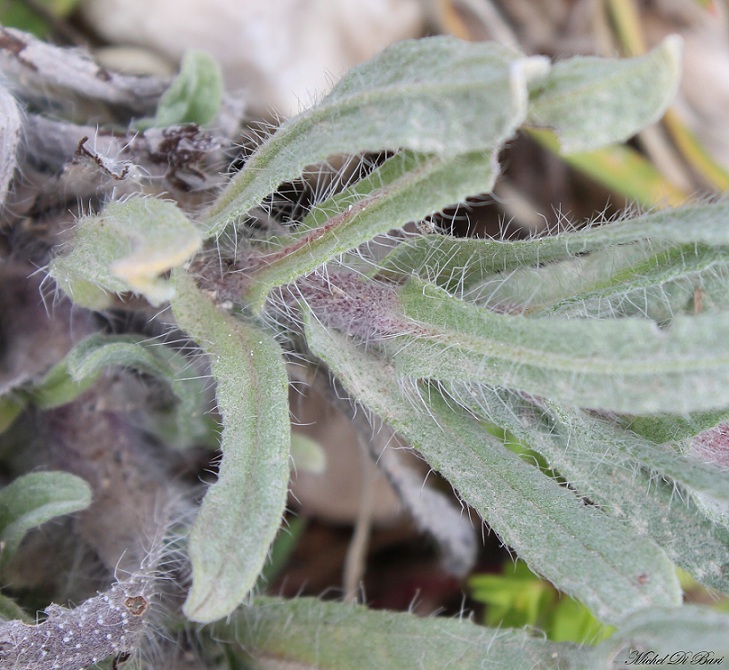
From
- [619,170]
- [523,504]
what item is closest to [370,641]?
[523,504]

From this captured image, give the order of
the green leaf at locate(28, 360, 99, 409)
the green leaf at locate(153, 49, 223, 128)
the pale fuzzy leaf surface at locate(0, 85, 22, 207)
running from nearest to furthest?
the pale fuzzy leaf surface at locate(0, 85, 22, 207)
the green leaf at locate(28, 360, 99, 409)
the green leaf at locate(153, 49, 223, 128)

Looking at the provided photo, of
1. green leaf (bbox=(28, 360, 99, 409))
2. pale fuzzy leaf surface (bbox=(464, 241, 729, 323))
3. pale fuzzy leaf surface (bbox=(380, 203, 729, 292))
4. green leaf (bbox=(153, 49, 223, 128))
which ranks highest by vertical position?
green leaf (bbox=(153, 49, 223, 128))

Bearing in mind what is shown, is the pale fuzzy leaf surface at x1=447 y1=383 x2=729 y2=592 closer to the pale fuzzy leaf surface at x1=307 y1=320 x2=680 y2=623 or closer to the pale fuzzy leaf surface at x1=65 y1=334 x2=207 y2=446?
the pale fuzzy leaf surface at x1=307 y1=320 x2=680 y2=623

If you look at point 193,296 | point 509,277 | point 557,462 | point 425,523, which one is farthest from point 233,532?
point 425,523

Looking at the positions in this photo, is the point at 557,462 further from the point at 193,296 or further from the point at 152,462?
the point at 152,462

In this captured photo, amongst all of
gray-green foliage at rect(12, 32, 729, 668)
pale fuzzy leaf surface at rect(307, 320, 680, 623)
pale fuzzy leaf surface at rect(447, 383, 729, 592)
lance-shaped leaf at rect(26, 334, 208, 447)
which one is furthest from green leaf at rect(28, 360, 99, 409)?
pale fuzzy leaf surface at rect(447, 383, 729, 592)

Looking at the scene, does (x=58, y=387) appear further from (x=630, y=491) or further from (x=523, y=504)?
(x=630, y=491)

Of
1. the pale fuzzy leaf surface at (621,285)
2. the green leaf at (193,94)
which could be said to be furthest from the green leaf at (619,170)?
the green leaf at (193,94)
